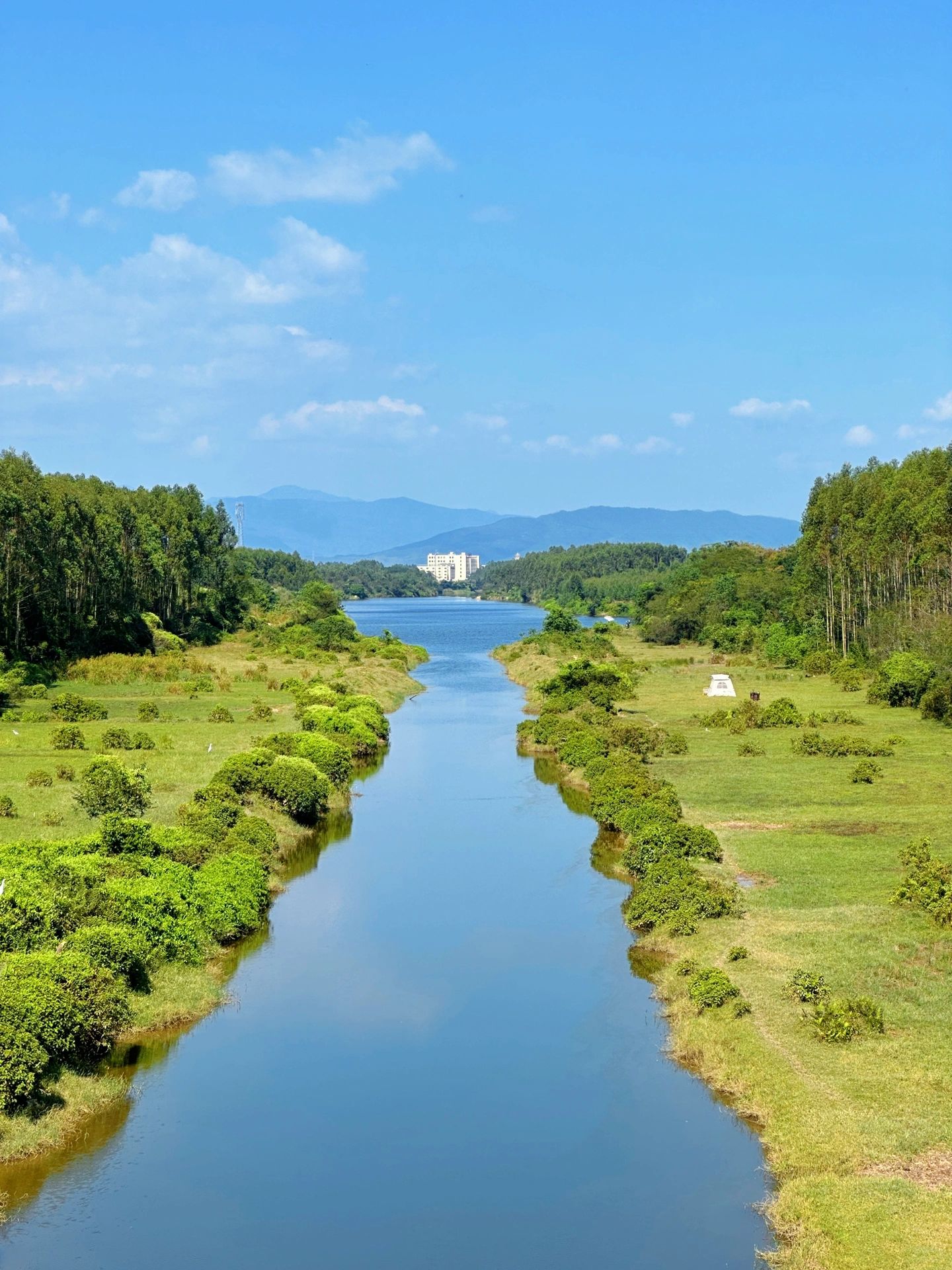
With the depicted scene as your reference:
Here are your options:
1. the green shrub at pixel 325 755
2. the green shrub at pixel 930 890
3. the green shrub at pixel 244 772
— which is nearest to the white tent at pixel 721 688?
the green shrub at pixel 325 755

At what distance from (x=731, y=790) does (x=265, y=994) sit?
20.1 metres

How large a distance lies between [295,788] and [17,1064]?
727 inches

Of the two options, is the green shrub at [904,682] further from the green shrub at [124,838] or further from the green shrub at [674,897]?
the green shrub at [124,838]

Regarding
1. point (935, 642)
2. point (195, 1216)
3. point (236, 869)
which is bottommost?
point (195, 1216)

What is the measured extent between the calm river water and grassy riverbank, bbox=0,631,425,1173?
0.61m

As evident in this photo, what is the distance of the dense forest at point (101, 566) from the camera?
6306cm

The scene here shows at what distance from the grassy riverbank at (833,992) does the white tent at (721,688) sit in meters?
20.3

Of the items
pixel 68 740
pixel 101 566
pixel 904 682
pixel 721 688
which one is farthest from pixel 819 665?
pixel 68 740

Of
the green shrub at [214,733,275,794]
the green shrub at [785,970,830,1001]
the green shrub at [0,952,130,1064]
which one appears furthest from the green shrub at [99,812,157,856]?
the green shrub at [785,970,830,1001]

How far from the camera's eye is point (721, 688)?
6519 cm

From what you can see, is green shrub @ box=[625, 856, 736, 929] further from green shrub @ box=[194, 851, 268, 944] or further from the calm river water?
green shrub @ box=[194, 851, 268, 944]

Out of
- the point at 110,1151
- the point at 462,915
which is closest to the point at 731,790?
the point at 462,915

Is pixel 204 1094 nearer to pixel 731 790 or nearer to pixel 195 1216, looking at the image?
pixel 195 1216

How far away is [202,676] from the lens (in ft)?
227
